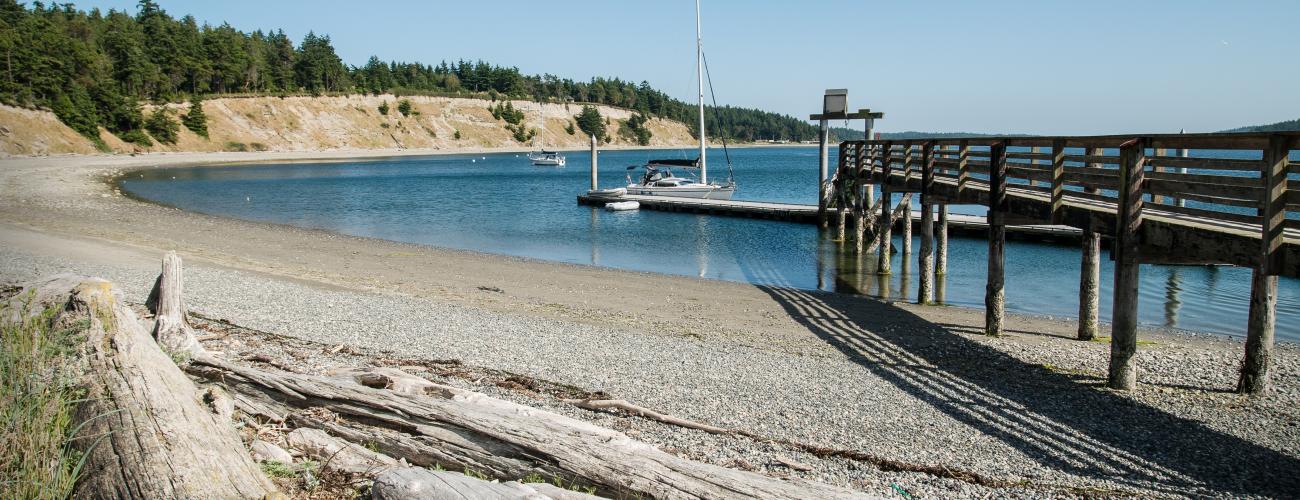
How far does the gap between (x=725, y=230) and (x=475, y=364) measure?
2373 cm

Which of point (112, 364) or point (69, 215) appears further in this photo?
point (69, 215)

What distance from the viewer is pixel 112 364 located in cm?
458

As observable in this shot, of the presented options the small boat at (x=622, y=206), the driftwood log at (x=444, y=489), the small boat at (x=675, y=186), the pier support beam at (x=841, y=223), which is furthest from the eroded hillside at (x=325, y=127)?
the driftwood log at (x=444, y=489)

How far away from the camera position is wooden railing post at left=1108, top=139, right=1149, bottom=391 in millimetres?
8906

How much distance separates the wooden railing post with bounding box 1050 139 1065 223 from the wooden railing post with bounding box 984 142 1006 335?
1.49 meters

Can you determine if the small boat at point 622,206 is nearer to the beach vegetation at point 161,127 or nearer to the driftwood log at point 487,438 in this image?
the driftwood log at point 487,438

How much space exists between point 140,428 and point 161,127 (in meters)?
101

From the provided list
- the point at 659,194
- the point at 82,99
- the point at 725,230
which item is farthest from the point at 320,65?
the point at 725,230

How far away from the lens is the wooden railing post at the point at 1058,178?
35.5 ft

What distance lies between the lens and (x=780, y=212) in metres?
34.4

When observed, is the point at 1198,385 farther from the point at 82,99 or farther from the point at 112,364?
the point at 82,99

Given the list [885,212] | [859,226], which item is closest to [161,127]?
[859,226]

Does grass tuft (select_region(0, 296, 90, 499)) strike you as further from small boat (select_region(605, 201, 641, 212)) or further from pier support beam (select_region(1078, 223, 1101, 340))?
small boat (select_region(605, 201, 641, 212))

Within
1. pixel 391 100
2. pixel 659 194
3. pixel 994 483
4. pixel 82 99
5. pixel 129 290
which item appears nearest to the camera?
pixel 994 483
